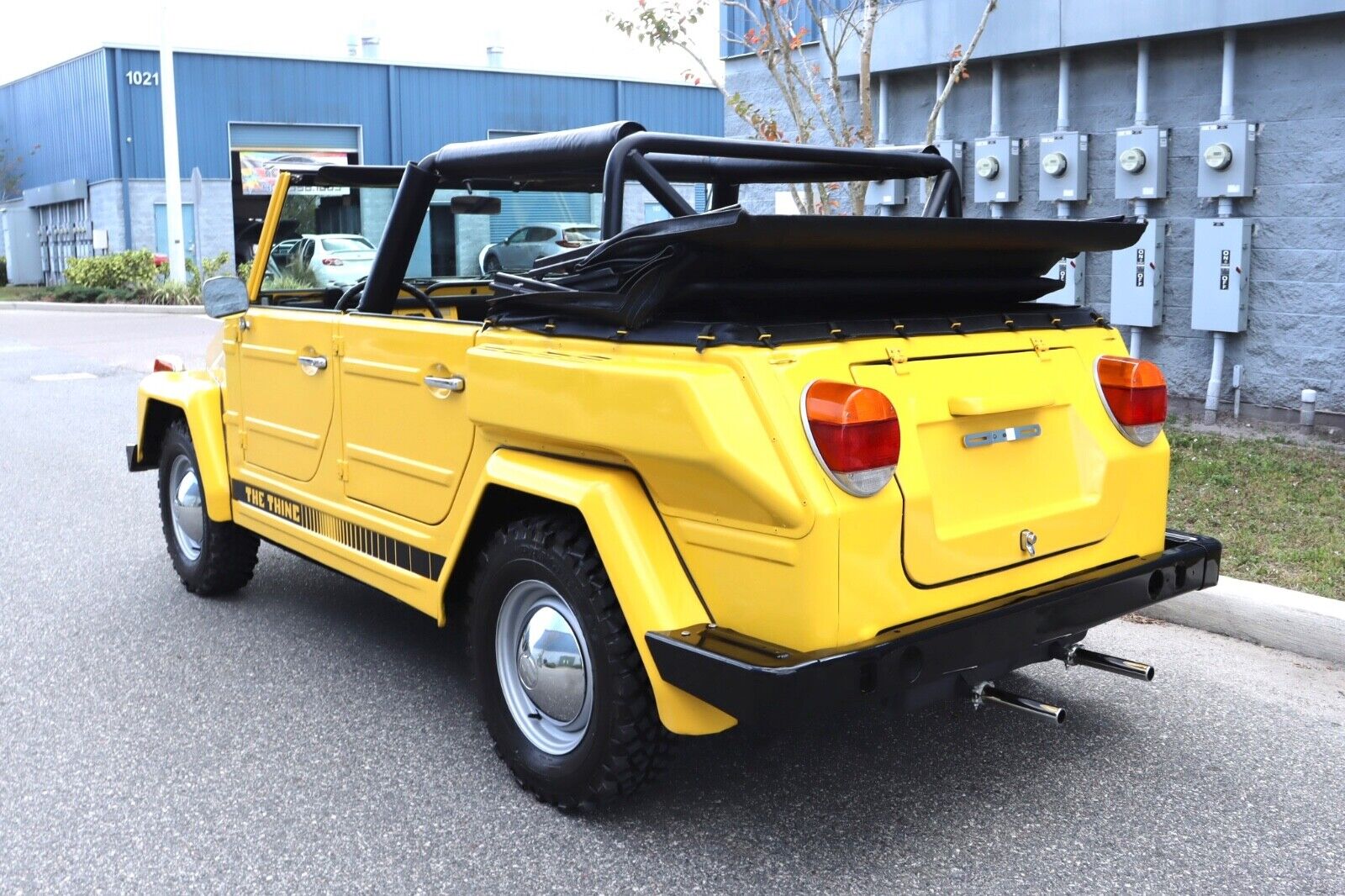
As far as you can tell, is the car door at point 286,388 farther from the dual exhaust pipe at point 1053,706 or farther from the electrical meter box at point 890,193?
the electrical meter box at point 890,193

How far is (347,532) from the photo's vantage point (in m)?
4.69

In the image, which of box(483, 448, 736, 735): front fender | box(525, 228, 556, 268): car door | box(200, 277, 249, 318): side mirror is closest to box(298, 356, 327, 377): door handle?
box(200, 277, 249, 318): side mirror

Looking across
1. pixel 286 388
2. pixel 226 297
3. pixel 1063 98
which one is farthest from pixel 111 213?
pixel 286 388

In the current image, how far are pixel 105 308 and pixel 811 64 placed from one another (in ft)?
71.6

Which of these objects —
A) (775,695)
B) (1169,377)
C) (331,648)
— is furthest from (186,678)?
(1169,377)

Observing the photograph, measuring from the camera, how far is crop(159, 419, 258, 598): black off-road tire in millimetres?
5746

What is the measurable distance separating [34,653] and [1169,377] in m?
7.44

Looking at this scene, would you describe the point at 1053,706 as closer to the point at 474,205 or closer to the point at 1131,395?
the point at 1131,395

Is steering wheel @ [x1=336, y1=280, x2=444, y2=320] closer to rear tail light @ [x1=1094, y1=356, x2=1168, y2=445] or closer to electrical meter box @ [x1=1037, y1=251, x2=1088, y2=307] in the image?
rear tail light @ [x1=1094, y1=356, x2=1168, y2=445]

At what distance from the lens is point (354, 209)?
5.22 metres

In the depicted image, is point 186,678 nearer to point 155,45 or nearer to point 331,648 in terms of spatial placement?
point 331,648

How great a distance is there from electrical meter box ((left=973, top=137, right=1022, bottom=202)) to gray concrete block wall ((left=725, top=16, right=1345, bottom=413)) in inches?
5.6

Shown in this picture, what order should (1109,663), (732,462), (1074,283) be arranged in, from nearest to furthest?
(732,462) < (1109,663) < (1074,283)

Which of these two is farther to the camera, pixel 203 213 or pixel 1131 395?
pixel 203 213
